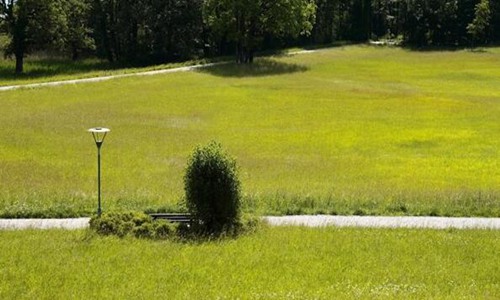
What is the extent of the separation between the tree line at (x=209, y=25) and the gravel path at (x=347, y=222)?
56911 millimetres

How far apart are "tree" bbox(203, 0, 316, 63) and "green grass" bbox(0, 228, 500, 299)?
5974 cm

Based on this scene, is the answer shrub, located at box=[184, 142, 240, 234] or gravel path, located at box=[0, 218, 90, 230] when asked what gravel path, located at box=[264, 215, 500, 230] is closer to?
shrub, located at box=[184, 142, 240, 234]

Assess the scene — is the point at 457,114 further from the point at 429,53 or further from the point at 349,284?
the point at 429,53

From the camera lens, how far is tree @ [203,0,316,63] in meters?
73.1

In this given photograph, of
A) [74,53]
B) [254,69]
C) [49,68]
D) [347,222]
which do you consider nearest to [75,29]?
[49,68]

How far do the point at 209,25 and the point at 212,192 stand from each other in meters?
64.5

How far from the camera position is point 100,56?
304ft

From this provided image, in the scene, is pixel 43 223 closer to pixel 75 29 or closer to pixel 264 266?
pixel 264 266

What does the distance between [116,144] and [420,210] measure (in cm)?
1778

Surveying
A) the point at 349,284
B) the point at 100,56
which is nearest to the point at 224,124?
the point at 349,284

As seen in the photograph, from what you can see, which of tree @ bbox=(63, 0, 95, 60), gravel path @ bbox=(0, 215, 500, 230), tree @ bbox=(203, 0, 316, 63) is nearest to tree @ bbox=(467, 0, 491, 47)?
tree @ bbox=(203, 0, 316, 63)

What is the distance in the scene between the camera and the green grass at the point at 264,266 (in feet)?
35.1

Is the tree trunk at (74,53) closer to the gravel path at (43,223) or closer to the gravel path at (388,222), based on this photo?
the gravel path at (43,223)

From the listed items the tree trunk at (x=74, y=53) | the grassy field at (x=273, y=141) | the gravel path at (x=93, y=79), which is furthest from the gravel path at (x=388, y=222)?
the tree trunk at (x=74, y=53)
